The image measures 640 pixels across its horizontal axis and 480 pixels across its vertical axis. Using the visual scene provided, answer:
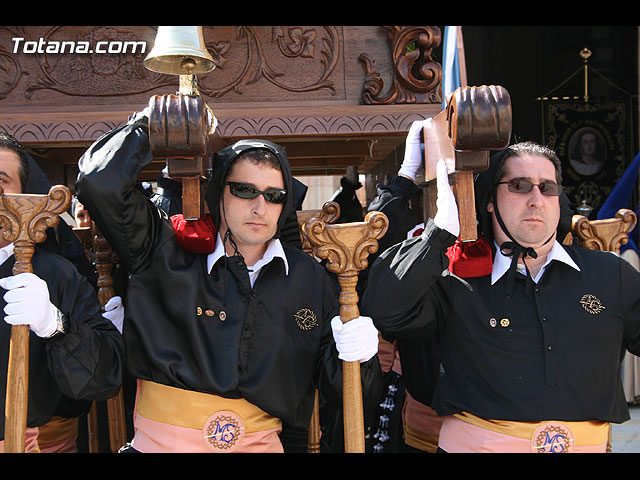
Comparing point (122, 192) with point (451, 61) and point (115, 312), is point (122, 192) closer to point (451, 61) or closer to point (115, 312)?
point (115, 312)

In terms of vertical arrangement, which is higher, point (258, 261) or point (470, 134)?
point (470, 134)

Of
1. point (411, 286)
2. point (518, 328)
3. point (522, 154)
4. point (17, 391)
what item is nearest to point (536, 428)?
point (518, 328)

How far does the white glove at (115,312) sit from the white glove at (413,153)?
1.31 meters

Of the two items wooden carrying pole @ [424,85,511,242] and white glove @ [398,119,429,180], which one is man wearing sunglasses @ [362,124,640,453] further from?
white glove @ [398,119,429,180]

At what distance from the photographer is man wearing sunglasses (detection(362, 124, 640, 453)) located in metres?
2.29

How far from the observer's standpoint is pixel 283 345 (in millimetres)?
2369

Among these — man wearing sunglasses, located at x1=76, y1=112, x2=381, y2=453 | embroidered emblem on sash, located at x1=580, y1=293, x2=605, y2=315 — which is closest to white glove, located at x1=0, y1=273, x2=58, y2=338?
man wearing sunglasses, located at x1=76, y1=112, x2=381, y2=453

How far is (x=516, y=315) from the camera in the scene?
2.36 metres

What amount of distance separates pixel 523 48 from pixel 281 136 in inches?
212

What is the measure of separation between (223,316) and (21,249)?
2.32ft

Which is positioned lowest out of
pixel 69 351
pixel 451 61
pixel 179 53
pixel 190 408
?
pixel 190 408

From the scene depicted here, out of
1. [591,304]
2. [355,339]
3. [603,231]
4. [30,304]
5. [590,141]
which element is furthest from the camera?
[590,141]

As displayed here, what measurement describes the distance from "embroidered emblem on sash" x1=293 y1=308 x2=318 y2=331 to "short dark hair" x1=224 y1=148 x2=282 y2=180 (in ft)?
1.74
